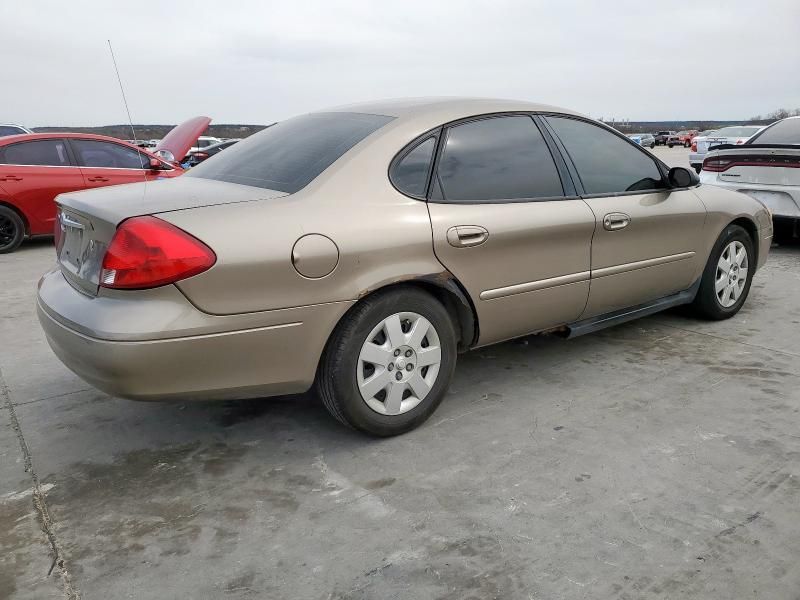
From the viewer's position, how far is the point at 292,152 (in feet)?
10.2

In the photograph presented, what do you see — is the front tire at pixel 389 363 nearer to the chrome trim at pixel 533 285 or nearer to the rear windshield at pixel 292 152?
the chrome trim at pixel 533 285

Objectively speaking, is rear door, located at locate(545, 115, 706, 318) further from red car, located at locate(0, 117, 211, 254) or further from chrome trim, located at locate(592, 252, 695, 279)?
red car, located at locate(0, 117, 211, 254)

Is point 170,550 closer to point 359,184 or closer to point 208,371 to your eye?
point 208,371

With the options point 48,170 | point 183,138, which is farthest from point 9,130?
point 48,170

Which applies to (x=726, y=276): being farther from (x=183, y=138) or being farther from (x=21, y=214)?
(x=183, y=138)

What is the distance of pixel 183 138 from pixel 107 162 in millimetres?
1672

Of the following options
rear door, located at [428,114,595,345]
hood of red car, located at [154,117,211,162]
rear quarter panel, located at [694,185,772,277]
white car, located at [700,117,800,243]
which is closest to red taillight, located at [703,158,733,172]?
white car, located at [700,117,800,243]

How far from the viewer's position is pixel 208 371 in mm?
2475

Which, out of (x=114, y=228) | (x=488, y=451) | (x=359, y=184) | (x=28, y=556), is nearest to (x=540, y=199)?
(x=359, y=184)

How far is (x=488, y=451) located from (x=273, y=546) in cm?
102

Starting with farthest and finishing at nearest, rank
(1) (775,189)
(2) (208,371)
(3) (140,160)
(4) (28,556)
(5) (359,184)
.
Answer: (3) (140,160)
(1) (775,189)
(5) (359,184)
(2) (208,371)
(4) (28,556)

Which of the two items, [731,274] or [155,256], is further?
[731,274]

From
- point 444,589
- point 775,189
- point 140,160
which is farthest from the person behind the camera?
point 140,160

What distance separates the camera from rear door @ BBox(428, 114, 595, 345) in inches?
119
